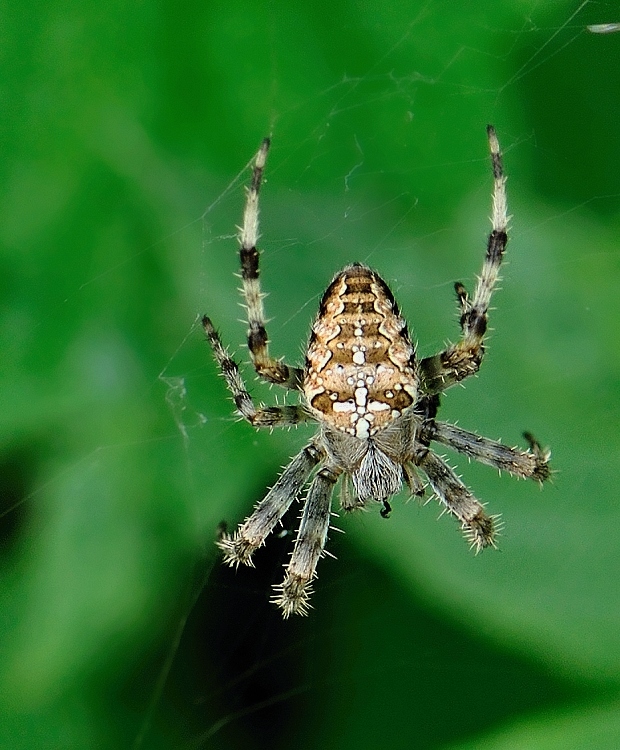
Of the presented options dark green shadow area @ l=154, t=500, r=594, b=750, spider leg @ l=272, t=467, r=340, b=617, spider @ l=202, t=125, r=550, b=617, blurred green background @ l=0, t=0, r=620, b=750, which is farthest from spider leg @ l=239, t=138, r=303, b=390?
dark green shadow area @ l=154, t=500, r=594, b=750

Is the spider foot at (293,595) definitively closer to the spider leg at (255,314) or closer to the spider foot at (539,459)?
the spider leg at (255,314)

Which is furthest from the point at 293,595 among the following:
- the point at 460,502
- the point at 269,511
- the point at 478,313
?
the point at 478,313

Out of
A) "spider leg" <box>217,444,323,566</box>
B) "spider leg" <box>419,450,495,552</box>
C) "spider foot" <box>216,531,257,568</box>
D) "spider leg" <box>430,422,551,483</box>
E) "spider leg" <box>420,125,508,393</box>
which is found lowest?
"spider foot" <box>216,531,257,568</box>

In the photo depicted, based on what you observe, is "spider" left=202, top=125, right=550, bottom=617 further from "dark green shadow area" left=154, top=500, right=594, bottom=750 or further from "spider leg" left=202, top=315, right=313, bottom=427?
"dark green shadow area" left=154, top=500, right=594, bottom=750

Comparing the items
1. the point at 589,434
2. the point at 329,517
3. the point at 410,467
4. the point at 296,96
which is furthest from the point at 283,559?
the point at 296,96

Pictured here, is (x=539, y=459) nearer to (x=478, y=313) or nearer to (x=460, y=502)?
(x=460, y=502)

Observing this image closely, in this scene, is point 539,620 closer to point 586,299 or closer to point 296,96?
point 586,299
